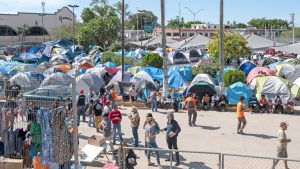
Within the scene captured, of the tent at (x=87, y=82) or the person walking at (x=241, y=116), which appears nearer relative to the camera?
the person walking at (x=241, y=116)

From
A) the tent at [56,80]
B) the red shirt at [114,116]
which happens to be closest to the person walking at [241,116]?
the red shirt at [114,116]

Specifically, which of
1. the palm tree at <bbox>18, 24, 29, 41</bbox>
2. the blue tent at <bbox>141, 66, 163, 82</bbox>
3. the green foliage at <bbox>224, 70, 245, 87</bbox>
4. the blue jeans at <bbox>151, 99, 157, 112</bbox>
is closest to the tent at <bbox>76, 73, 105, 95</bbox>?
the blue tent at <bbox>141, 66, 163, 82</bbox>

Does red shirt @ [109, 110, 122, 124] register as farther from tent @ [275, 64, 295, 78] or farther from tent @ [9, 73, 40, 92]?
tent @ [275, 64, 295, 78]

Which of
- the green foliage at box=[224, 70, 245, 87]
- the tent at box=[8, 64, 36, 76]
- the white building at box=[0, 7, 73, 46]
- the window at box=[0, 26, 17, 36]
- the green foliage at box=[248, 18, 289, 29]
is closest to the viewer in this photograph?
the green foliage at box=[224, 70, 245, 87]

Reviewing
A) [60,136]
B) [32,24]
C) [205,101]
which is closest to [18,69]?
[205,101]

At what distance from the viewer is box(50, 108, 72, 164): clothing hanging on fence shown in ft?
32.5

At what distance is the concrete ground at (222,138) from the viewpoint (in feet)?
39.8

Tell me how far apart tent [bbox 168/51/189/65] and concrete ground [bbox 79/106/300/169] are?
61.7ft

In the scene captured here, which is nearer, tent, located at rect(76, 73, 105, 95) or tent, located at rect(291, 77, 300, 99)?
tent, located at rect(291, 77, 300, 99)

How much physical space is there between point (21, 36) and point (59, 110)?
72484mm

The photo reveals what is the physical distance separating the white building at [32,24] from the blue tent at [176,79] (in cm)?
5491

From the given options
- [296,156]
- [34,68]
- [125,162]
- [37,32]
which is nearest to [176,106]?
[296,156]

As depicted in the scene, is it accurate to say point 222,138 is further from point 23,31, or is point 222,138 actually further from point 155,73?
point 23,31

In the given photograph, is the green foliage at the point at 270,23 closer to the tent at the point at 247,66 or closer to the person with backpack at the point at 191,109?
the tent at the point at 247,66
